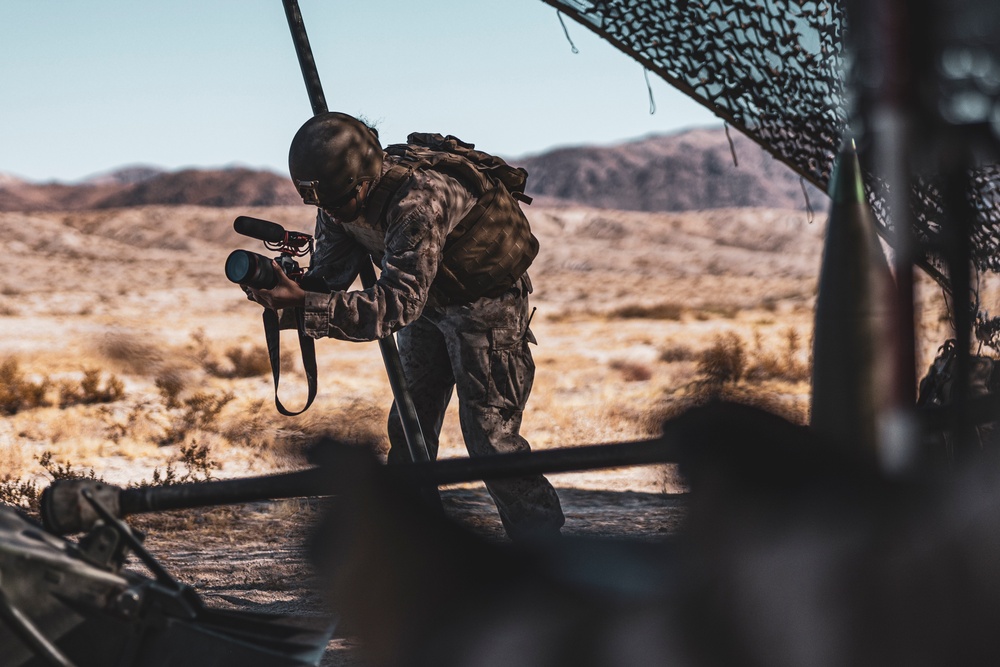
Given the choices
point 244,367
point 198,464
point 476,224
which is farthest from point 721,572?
point 244,367

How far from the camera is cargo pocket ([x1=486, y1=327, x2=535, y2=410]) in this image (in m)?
3.89

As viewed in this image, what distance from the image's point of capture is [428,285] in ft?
10.9

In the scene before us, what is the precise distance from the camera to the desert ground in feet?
1.48

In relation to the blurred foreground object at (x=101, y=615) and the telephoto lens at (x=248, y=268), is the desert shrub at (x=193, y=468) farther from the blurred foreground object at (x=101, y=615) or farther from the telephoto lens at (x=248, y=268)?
the blurred foreground object at (x=101, y=615)

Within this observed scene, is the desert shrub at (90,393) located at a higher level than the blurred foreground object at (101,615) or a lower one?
lower

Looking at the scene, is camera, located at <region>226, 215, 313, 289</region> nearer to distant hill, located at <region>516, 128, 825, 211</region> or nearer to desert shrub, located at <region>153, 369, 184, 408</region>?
desert shrub, located at <region>153, 369, 184, 408</region>

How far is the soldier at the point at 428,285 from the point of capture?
3184 mm

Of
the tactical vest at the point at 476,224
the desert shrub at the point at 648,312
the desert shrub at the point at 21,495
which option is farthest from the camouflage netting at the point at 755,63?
the desert shrub at the point at 648,312

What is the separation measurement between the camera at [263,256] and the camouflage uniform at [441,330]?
4.6 inches

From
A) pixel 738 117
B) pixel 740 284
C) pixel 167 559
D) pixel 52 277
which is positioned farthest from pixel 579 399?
pixel 740 284

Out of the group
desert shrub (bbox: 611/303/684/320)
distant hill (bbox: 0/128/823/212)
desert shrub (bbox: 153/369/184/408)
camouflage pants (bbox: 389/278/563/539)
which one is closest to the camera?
camouflage pants (bbox: 389/278/563/539)

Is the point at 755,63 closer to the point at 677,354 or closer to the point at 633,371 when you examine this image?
the point at 633,371

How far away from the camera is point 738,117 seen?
3.94 m

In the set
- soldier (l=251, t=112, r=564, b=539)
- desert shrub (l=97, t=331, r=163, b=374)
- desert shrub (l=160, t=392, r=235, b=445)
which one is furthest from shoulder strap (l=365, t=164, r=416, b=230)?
desert shrub (l=97, t=331, r=163, b=374)
